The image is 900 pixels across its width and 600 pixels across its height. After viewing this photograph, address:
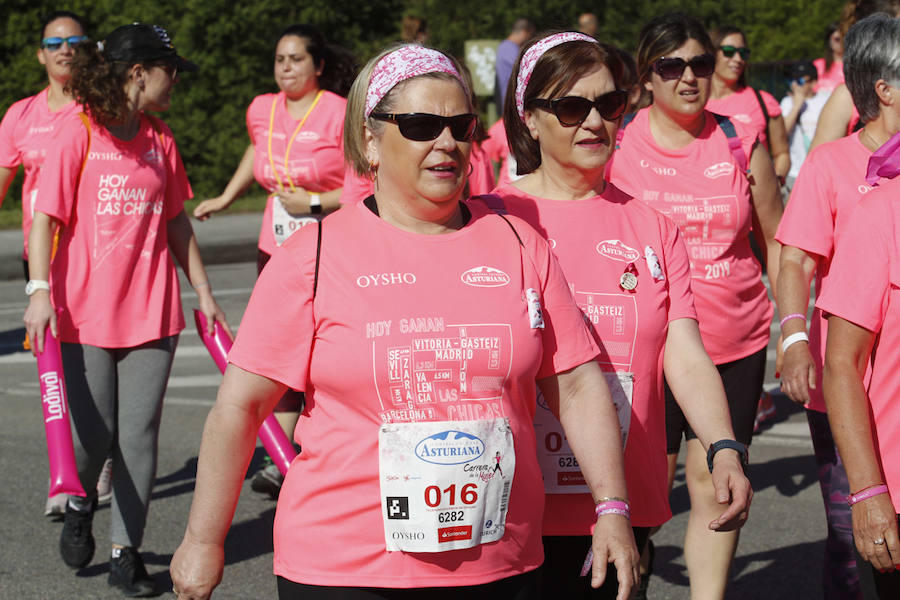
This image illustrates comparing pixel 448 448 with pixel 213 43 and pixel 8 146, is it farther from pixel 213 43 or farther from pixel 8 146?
pixel 213 43

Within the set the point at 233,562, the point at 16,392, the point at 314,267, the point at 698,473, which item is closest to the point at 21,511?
the point at 233,562

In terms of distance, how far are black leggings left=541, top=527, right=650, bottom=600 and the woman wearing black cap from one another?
7.55 ft

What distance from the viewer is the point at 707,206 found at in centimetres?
477

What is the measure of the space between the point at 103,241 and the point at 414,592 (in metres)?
2.92

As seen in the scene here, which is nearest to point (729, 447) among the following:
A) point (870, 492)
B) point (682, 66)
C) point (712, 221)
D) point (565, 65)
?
point (870, 492)

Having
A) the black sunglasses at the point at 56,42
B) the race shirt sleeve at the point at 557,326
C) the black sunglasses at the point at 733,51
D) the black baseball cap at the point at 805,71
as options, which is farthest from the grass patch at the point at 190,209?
the race shirt sleeve at the point at 557,326

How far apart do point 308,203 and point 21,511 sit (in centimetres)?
209

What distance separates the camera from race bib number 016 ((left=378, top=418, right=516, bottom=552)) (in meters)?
2.73

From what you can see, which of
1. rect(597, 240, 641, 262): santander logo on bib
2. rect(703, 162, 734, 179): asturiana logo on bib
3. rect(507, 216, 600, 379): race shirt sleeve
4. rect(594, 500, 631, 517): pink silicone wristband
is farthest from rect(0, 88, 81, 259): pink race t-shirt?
rect(594, 500, 631, 517): pink silicone wristband

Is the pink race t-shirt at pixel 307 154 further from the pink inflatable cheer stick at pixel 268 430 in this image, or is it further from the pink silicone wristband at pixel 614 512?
the pink silicone wristband at pixel 614 512

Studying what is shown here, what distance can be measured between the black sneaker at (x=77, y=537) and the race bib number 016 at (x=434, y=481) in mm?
3039

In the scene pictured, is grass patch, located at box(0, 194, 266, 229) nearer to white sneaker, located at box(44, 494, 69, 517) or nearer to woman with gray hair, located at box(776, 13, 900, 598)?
white sneaker, located at box(44, 494, 69, 517)

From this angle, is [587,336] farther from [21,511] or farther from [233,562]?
[21,511]

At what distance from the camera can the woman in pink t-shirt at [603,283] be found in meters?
3.40
